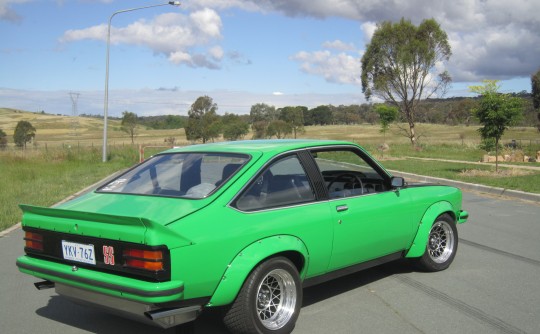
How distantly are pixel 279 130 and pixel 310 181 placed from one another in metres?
48.0

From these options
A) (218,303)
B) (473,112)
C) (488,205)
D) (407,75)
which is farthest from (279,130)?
(218,303)

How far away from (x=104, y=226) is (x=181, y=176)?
99cm

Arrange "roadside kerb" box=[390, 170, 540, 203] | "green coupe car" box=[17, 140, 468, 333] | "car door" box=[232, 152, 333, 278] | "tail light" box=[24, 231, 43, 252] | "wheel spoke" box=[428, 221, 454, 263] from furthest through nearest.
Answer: "roadside kerb" box=[390, 170, 540, 203], "wheel spoke" box=[428, 221, 454, 263], "tail light" box=[24, 231, 43, 252], "car door" box=[232, 152, 333, 278], "green coupe car" box=[17, 140, 468, 333]

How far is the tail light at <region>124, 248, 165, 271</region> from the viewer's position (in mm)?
3582

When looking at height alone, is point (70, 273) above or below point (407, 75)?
below

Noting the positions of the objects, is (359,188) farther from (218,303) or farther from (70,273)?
(70,273)

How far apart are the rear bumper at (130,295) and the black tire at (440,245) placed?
3273mm

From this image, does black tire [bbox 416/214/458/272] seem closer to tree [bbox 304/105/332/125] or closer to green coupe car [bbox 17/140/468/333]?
green coupe car [bbox 17/140/468/333]

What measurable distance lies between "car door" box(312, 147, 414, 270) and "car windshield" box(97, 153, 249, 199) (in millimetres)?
958

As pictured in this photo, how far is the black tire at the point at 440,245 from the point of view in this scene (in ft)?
20.1

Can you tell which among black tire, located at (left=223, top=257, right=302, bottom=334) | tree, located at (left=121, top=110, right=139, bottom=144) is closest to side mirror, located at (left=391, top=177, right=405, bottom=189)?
black tire, located at (left=223, top=257, right=302, bottom=334)

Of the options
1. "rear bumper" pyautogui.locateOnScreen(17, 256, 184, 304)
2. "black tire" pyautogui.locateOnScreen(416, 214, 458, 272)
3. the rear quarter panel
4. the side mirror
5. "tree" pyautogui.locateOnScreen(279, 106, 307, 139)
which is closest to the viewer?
"rear bumper" pyautogui.locateOnScreen(17, 256, 184, 304)

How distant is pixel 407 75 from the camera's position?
1727 inches

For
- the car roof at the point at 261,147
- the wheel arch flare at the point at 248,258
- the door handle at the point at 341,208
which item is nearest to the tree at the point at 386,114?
the car roof at the point at 261,147
